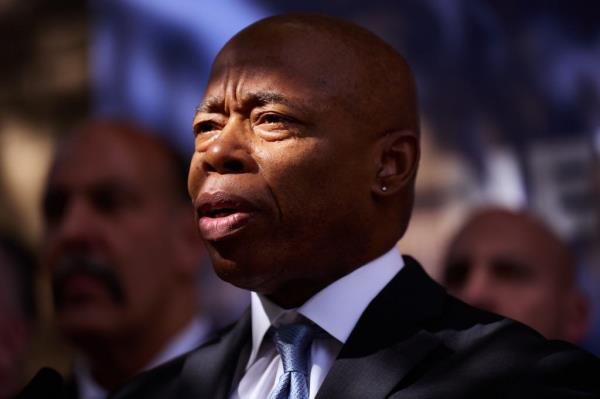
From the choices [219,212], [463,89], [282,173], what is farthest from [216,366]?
[463,89]

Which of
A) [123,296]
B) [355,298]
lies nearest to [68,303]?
[123,296]

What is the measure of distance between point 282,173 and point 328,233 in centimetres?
16

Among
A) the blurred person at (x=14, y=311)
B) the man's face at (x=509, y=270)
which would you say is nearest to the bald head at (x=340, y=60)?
the man's face at (x=509, y=270)

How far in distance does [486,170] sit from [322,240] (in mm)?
2209

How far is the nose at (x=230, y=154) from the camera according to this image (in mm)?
2576

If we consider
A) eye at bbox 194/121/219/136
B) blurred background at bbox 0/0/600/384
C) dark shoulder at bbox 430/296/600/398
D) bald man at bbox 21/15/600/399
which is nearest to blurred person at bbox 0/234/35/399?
blurred background at bbox 0/0/600/384

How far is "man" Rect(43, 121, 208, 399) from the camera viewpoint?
14.6 ft

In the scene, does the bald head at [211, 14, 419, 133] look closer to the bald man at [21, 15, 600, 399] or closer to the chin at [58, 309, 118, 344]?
the bald man at [21, 15, 600, 399]

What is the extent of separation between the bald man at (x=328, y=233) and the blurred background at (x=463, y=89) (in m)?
1.91

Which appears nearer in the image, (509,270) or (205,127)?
(205,127)

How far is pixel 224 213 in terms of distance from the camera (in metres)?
2.59

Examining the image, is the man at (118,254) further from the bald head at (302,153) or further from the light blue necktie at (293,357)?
the light blue necktie at (293,357)

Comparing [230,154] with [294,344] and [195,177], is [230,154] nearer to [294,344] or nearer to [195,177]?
[195,177]

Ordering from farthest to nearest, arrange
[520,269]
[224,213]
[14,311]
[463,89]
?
[14,311] → [463,89] → [520,269] → [224,213]
